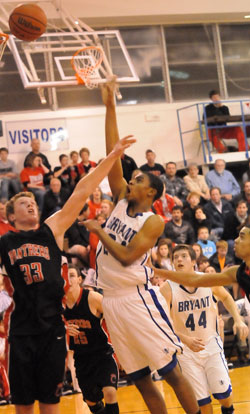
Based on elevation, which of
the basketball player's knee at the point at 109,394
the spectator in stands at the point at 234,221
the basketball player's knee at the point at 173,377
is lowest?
the basketball player's knee at the point at 109,394

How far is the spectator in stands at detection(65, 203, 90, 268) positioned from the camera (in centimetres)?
1178

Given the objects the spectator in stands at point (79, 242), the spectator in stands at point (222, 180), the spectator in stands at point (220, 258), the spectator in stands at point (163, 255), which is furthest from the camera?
the spectator in stands at point (222, 180)

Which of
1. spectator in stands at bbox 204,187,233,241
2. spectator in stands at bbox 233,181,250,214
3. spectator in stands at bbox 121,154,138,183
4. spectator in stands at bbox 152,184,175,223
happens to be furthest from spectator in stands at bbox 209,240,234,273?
spectator in stands at bbox 121,154,138,183

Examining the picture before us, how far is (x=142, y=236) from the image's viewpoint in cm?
528

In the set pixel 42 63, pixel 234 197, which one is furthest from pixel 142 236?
pixel 42 63

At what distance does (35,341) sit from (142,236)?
1195 millimetres

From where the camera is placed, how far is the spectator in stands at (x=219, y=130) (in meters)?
16.8

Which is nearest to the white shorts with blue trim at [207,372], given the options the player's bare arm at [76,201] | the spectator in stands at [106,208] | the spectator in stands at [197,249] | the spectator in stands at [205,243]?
the player's bare arm at [76,201]

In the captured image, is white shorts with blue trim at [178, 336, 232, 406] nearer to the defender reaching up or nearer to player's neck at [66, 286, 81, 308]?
the defender reaching up

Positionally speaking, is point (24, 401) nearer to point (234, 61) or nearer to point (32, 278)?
point (32, 278)

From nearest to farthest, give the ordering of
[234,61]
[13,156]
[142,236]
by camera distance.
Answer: [142,236], [13,156], [234,61]

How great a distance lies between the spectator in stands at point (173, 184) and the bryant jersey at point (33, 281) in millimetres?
9576

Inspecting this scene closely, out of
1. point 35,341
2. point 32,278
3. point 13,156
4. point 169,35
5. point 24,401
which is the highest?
point 169,35

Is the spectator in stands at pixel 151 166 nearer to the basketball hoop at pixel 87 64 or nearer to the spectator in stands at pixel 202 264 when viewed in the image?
the basketball hoop at pixel 87 64
